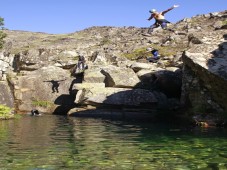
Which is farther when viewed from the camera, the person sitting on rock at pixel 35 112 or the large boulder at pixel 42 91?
the large boulder at pixel 42 91

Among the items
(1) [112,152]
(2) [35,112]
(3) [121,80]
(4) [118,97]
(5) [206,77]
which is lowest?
(1) [112,152]

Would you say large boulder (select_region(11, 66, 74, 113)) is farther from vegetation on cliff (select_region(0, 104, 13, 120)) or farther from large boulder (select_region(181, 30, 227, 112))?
large boulder (select_region(181, 30, 227, 112))

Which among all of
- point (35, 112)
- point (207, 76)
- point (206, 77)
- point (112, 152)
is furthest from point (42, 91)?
point (112, 152)

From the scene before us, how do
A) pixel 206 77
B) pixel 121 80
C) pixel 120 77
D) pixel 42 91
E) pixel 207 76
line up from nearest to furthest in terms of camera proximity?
pixel 207 76 → pixel 206 77 → pixel 121 80 → pixel 120 77 → pixel 42 91

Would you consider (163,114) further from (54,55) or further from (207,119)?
(54,55)

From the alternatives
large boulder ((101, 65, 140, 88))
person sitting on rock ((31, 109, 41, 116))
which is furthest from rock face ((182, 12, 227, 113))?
person sitting on rock ((31, 109, 41, 116))

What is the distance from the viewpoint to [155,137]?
77.2 ft

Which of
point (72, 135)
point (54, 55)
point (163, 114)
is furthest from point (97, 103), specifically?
point (54, 55)

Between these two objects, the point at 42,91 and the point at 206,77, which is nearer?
the point at 206,77

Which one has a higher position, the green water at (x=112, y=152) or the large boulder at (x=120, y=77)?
the large boulder at (x=120, y=77)

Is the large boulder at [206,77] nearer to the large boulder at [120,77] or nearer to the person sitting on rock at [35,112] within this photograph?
the large boulder at [120,77]

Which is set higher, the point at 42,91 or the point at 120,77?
the point at 120,77

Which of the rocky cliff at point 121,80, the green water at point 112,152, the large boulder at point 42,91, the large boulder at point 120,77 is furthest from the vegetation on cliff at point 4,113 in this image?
the green water at point 112,152

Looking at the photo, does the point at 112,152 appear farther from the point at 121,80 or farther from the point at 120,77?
the point at 120,77
